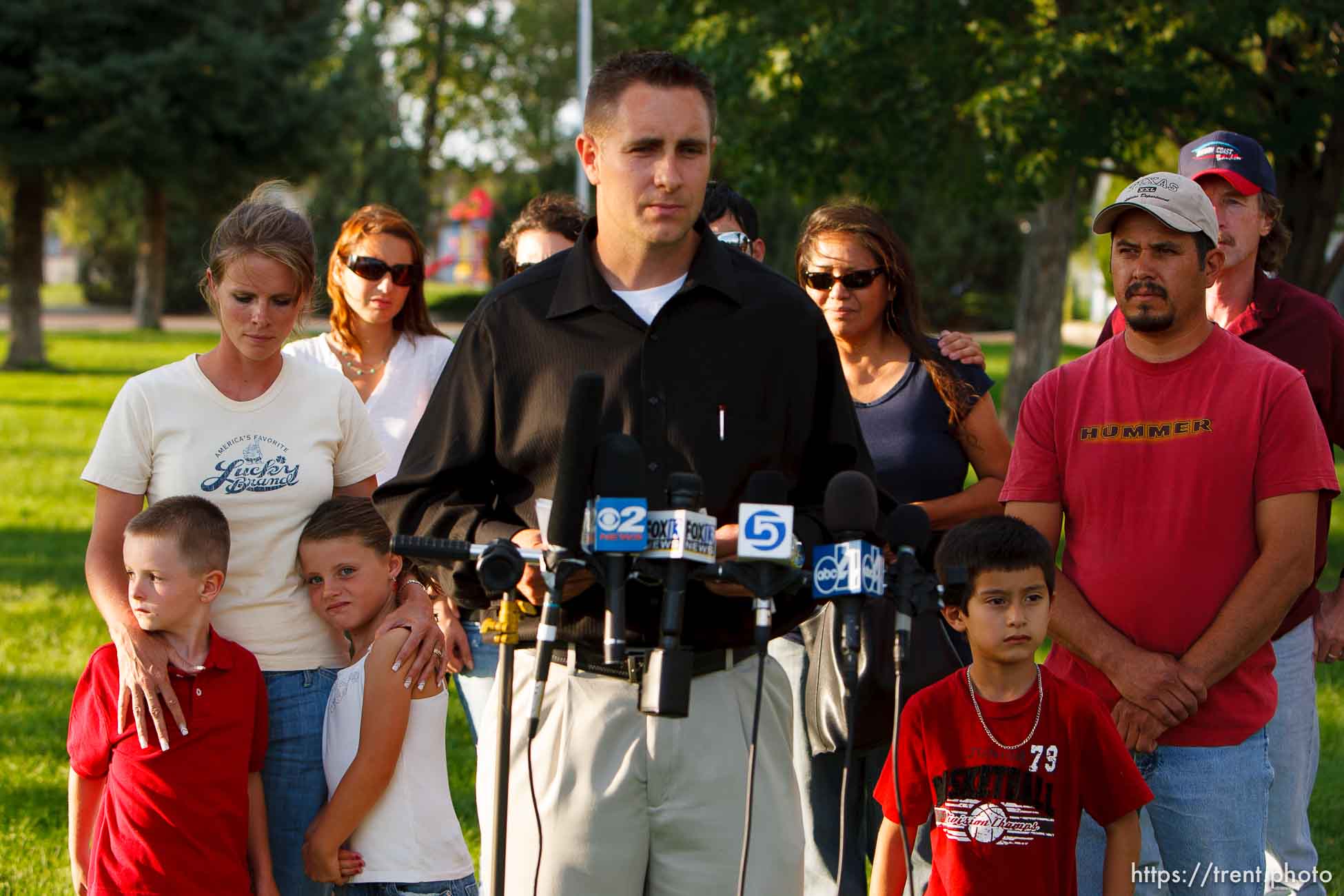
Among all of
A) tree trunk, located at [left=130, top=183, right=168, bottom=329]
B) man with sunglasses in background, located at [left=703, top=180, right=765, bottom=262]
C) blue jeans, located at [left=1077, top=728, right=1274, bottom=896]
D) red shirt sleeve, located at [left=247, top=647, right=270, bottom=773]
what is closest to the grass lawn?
red shirt sleeve, located at [left=247, top=647, right=270, bottom=773]

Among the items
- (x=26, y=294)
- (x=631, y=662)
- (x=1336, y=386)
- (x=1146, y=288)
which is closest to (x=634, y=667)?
(x=631, y=662)

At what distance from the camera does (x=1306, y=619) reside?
14.7 ft

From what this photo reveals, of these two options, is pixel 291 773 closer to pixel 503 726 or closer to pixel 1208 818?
pixel 503 726

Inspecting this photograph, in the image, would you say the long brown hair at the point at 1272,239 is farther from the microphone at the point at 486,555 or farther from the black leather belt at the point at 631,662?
the microphone at the point at 486,555

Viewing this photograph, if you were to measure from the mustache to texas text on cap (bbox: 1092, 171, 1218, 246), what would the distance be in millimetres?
150

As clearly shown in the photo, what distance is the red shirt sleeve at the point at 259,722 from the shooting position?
4312 mm

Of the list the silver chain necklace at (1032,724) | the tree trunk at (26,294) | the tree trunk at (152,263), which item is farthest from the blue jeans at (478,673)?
the tree trunk at (152,263)

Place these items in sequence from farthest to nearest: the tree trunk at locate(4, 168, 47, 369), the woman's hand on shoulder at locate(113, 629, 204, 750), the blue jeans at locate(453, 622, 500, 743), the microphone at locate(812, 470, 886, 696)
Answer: the tree trunk at locate(4, 168, 47, 369) → the blue jeans at locate(453, 622, 500, 743) → the woman's hand on shoulder at locate(113, 629, 204, 750) → the microphone at locate(812, 470, 886, 696)

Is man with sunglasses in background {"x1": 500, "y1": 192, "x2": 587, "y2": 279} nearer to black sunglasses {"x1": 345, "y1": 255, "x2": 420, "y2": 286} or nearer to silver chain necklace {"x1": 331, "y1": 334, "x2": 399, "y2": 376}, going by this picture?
black sunglasses {"x1": 345, "y1": 255, "x2": 420, "y2": 286}

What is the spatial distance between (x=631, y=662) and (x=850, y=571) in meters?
0.90

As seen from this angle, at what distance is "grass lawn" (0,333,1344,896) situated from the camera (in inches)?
256

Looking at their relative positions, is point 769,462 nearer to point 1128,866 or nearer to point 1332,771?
point 1128,866

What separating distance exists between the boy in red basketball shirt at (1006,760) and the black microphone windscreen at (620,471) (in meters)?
1.46

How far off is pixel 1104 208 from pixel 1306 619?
4.44 feet
